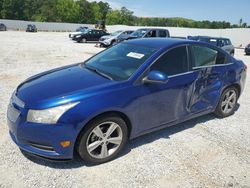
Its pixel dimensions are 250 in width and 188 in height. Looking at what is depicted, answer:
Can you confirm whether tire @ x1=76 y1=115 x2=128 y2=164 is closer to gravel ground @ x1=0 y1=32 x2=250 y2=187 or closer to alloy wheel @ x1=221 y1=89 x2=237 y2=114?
gravel ground @ x1=0 y1=32 x2=250 y2=187

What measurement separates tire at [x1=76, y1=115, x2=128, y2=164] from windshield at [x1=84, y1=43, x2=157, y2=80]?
670 millimetres

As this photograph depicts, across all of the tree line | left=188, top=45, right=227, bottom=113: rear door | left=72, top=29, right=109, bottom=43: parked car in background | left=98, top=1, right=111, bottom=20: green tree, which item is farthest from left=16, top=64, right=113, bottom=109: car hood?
left=98, top=1, right=111, bottom=20: green tree

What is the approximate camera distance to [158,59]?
4012 mm

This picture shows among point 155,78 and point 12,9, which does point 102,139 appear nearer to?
point 155,78

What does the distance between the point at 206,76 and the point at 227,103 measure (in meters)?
1.11

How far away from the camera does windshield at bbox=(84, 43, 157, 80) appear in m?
3.88

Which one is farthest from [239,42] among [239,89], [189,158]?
[189,158]

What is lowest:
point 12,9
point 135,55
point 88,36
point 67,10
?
point 88,36

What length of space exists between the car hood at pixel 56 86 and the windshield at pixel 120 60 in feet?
0.70

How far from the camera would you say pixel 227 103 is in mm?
5391

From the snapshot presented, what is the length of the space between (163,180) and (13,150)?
2.14 meters

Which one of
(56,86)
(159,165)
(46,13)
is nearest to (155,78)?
(159,165)

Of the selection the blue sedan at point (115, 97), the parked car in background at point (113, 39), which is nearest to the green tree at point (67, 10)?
the parked car in background at point (113, 39)

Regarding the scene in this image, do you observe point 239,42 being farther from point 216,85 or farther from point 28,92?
point 28,92
